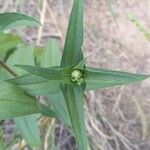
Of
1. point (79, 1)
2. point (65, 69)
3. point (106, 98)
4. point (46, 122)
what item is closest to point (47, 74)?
point (65, 69)

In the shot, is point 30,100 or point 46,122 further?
point 46,122

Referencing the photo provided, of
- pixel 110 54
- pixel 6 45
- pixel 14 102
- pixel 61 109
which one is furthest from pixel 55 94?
pixel 110 54

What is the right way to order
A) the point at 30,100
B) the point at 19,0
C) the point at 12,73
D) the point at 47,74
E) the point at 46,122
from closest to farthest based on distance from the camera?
the point at 47,74 < the point at 30,100 < the point at 12,73 < the point at 46,122 < the point at 19,0

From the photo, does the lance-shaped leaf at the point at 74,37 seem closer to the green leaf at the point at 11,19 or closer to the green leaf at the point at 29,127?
the green leaf at the point at 11,19

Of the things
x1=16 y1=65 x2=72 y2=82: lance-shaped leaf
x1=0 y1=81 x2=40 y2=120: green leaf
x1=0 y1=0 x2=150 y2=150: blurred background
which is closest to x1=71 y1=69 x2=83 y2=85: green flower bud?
x1=16 y1=65 x2=72 y2=82: lance-shaped leaf

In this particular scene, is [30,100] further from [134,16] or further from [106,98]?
[134,16]

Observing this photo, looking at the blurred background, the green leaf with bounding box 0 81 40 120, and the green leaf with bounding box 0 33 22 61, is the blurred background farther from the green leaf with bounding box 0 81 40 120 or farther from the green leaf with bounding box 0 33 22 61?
the green leaf with bounding box 0 81 40 120
